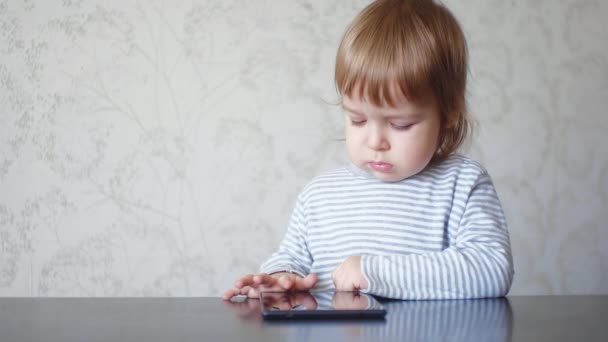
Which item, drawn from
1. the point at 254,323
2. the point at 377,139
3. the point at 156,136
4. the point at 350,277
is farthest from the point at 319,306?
the point at 156,136

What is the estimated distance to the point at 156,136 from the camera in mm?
1681

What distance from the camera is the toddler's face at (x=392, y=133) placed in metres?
0.91

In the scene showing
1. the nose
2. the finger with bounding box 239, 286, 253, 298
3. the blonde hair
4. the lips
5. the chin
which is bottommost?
the finger with bounding box 239, 286, 253, 298

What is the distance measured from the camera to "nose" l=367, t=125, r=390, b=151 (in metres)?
0.91

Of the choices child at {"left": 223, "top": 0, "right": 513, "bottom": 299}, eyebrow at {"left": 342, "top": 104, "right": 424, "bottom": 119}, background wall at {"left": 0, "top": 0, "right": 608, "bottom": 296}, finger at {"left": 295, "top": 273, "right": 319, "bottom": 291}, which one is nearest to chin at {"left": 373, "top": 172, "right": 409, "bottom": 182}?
child at {"left": 223, "top": 0, "right": 513, "bottom": 299}

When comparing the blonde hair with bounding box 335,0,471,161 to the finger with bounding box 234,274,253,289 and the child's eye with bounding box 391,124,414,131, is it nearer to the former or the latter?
the child's eye with bounding box 391,124,414,131

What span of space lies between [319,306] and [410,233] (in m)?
0.41

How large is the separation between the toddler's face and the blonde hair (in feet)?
0.04

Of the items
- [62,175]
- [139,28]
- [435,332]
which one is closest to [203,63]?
[139,28]

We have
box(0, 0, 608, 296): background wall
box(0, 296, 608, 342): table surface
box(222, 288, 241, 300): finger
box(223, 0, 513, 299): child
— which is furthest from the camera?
box(0, 0, 608, 296): background wall

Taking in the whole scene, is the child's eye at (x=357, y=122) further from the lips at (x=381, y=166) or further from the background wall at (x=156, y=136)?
the background wall at (x=156, y=136)

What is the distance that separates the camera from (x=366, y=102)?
0.90m

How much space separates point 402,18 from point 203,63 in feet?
2.71

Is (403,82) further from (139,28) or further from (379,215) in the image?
(139,28)
